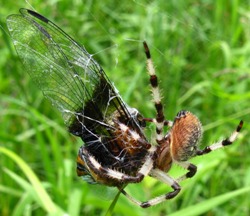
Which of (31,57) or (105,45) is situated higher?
(31,57)

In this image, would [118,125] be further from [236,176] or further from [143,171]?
[236,176]

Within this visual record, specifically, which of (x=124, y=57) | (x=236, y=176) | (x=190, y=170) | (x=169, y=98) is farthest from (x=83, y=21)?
(x=190, y=170)

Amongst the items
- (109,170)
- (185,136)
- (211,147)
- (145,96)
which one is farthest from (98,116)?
(145,96)

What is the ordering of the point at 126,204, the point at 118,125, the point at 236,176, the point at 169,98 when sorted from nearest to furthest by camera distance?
the point at 118,125 < the point at 126,204 < the point at 236,176 < the point at 169,98

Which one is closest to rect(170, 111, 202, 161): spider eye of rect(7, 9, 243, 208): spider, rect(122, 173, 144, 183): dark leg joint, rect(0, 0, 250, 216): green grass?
rect(7, 9, 243, 208): spider

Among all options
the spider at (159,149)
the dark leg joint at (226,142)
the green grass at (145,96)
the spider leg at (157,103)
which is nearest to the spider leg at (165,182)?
the spider at (159,149)
